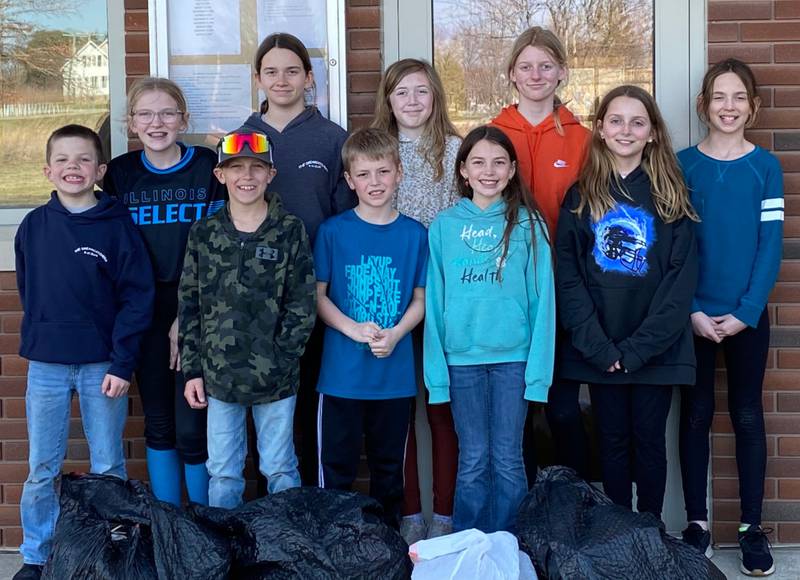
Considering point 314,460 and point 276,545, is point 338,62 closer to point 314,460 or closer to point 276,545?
point 314,460

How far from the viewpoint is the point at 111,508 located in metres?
3.70

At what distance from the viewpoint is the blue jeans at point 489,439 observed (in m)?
4.03

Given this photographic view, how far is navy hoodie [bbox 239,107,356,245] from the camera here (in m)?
4.26

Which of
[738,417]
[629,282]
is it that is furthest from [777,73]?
[738,417]

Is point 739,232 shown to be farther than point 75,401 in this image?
No

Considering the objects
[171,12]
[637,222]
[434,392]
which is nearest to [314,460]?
[434,392]

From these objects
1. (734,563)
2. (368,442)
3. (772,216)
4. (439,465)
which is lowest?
(734,563)

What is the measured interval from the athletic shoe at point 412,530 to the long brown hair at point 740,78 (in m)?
2.08

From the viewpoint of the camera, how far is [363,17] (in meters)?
4.52

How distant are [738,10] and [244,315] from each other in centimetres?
244

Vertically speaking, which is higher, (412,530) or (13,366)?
(13,366)

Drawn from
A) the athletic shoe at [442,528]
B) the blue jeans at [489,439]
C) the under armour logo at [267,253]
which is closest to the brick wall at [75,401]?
the athletic shoe at [442,528]

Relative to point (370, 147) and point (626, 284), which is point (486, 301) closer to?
point (626, 284)

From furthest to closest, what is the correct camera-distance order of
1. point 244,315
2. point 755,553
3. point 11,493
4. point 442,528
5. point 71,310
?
point 11,493
point 442,528
point 755,553
point 71,310
point 244,315
